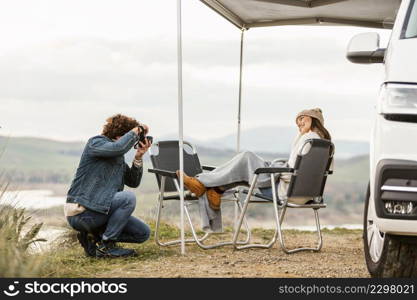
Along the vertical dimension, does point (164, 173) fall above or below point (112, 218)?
Answer: above

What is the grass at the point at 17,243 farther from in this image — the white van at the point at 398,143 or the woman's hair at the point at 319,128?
the woman's hair at the point at 319,128

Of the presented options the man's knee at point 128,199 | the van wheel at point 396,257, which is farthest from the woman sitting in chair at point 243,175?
the van wheel at point 396,257

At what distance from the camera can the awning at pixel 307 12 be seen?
7.91 meters

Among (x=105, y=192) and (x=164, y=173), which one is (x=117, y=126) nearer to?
(x=105, y=192)

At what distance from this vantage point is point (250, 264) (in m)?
6.35

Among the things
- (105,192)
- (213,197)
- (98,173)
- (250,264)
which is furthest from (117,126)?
(250,264)

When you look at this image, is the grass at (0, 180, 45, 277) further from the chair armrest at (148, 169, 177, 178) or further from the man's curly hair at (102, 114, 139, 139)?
the chair armrest at (148, 169, 177, 178)

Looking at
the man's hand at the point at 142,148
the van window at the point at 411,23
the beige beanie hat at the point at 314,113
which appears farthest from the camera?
the beige beanie hat at the point at 314,113

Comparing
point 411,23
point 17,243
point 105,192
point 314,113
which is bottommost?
point 17,243

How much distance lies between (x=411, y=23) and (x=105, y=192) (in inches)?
115

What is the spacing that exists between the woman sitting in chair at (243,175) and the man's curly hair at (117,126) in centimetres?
73

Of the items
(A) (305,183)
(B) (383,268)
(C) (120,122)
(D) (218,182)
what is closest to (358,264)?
(A) (305,183)

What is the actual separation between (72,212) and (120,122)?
2.67ft

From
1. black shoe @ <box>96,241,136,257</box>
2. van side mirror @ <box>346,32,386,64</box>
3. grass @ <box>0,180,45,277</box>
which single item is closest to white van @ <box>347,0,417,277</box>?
van side mirror @ <box>346,32,386,64</box>
